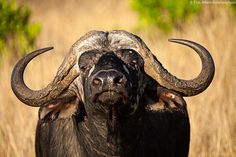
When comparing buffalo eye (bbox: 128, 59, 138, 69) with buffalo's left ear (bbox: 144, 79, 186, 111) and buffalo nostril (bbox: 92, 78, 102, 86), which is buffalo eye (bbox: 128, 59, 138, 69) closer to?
buffalo's left ear (bbox: 144, 79, 186, 111)

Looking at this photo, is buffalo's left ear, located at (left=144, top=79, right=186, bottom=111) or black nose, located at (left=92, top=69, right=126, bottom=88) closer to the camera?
black nose, located at (left=92, top=69, right=126, bottom=88)

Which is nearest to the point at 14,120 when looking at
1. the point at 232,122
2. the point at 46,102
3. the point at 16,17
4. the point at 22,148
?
the point at 22,148

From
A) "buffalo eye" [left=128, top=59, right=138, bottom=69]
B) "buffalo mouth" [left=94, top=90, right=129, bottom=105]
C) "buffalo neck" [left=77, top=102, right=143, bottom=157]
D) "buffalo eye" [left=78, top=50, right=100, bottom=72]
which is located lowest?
"buffalo neck" [left=77, top=102, right=143, bottom=157]

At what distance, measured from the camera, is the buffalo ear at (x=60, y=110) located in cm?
537

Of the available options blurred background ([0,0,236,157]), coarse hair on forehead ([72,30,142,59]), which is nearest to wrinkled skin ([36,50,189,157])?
coarse hair on forehead ([72,30,142,59])

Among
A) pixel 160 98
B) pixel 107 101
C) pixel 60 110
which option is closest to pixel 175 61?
pixel 160 98

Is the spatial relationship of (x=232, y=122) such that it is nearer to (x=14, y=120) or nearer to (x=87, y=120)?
(x=14, y=120)

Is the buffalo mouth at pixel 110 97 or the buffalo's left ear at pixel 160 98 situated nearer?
the buffalo mouth at pixel 110 97

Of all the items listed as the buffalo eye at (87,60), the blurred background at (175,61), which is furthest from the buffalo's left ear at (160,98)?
the blurred background at (175,61)

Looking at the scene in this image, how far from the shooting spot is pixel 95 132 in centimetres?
527

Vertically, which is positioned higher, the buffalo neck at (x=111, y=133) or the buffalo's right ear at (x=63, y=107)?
the buffalo's right ear at (x=63, y=107)

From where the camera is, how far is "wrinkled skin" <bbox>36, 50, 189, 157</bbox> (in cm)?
475

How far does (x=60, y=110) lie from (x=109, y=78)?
0.94 m

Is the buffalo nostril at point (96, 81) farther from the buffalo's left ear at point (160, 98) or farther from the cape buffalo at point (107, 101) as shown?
the buffalo's left ear at point (160, 98)
